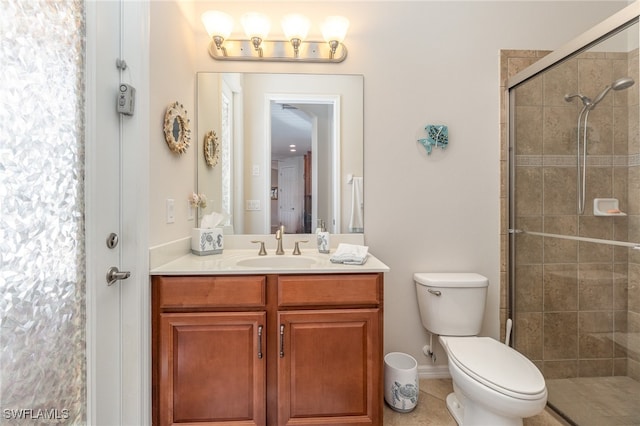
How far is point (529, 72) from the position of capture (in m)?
1.66

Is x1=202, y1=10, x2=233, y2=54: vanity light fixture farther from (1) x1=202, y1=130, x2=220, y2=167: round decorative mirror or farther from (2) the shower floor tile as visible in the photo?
(2) the shower floor tile

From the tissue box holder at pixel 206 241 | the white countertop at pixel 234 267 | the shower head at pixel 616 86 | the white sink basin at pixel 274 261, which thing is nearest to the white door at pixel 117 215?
the white countertop at pixel 234 267

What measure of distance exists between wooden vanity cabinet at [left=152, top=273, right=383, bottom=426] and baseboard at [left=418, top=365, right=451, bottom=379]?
662mm

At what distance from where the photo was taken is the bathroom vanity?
1.24 meters

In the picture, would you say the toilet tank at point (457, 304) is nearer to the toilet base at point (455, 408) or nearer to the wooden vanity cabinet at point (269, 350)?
the toilet base at point (455, 408)

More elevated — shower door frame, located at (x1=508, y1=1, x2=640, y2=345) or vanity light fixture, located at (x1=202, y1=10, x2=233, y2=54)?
vanity light fixture, located at (x1=202, y1=10, x2=233, y2=54)

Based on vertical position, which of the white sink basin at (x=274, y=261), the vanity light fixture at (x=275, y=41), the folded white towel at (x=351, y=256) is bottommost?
the white sink basin at (x=274, y=261)

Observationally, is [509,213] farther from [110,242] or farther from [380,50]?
[110,242]

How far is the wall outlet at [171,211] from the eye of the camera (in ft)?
4.64

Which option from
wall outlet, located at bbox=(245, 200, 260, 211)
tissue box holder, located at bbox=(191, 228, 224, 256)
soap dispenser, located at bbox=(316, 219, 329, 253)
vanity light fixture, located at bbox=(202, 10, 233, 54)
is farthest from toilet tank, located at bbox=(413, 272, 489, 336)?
vanity light fixture, located at bbox=(202, 10, 233, 54)

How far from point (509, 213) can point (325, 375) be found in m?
1.55

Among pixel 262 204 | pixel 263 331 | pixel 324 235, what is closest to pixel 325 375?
pixel 263 331

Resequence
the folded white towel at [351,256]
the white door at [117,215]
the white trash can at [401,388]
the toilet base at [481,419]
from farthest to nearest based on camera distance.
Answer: the white trash can at [401,388]
the folded white towel at [351,256]
the toilet base at [481,419]
the white door at [117,215]

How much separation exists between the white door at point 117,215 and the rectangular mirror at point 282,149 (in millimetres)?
582
